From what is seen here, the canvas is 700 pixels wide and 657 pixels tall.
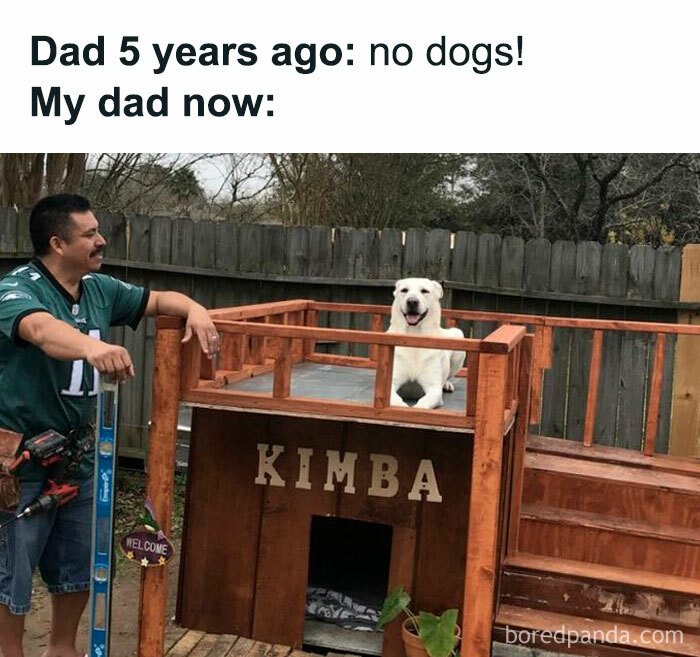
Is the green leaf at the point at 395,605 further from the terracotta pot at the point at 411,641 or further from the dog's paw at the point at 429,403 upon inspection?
the dog's paw at the point at 429,403

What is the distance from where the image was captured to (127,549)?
2973mm

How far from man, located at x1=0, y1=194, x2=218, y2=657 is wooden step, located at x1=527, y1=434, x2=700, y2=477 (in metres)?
2.56

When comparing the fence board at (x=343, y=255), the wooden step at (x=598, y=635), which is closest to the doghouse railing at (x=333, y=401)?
the wooden step at (x=598, y=635)

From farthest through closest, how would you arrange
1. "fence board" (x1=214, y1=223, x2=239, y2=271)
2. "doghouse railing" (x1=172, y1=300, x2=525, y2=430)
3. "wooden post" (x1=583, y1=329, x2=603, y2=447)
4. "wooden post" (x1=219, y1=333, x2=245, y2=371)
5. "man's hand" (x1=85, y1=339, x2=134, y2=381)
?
"fence board" (x1=214, y1=223, x2=239, y2=271)
"wooden post" (x1=583, y1=329, x2=603, y2=447)
"wooden post" (x1=219, y1=333, x2=245, y2=371)
"doghouse railing" (x1=172, y1=300, x2=525, y2=430)
"man's hand" (x1=85, y1=339, x2=134, y2=381)

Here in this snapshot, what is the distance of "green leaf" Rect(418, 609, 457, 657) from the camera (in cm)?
316

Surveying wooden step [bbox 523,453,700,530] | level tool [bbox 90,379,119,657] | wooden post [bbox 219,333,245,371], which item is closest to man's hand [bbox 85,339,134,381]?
level tool [bbox 90,379,119,657]

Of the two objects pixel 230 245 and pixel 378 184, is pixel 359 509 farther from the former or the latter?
pixel 378 184

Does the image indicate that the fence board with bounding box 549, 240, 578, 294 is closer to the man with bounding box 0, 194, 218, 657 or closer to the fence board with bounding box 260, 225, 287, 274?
the fence board with bounding box 260, 225, 287, 274

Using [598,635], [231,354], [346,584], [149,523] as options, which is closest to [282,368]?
[231,354]

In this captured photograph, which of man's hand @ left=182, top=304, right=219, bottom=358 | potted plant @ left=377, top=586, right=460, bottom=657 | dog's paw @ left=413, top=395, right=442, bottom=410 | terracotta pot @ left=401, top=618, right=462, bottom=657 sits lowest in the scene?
terracotta pot @ left=401, top=618, right=462, bottom=657

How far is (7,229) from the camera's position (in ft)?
19.5

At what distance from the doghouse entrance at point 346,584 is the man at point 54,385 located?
127 centimetres

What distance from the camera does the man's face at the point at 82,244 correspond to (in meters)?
2.86

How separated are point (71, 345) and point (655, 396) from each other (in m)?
3.45
